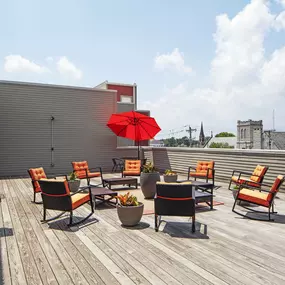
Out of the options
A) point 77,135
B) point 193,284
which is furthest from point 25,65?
point 193,284

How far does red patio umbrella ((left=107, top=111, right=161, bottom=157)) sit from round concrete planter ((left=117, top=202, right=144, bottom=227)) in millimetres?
5619

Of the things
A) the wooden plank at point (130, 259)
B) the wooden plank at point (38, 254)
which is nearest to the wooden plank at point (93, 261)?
the wooden plank at point (130, 259)

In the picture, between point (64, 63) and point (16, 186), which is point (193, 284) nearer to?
point (16, 186)

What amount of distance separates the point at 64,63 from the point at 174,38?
5.41m

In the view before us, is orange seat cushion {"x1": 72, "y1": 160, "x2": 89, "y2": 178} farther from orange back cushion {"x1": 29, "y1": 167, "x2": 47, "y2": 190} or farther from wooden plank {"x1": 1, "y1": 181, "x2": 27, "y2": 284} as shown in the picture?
wooden plank {"x1": 1, "y1": 181, "x2": 27, "y2": 284}

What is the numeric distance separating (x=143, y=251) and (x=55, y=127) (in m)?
9.35

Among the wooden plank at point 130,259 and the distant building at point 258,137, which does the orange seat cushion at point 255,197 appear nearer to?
the wooden plank at point 130,259

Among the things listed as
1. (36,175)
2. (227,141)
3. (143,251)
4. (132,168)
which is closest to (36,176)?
(36,175)

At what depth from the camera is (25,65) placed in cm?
1256

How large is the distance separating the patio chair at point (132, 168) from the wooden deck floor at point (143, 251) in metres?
3.59

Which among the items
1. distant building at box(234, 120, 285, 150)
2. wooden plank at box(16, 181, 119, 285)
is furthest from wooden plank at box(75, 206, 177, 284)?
distant building at box(234, 120, 285, 150)

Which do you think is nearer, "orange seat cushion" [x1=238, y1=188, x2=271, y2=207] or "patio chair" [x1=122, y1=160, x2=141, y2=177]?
"orange seat cushion" [x1=238, y1=188, x2=271, y2=207]

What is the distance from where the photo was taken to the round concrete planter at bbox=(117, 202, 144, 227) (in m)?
4.47

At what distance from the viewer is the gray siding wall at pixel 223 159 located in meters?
7.56
